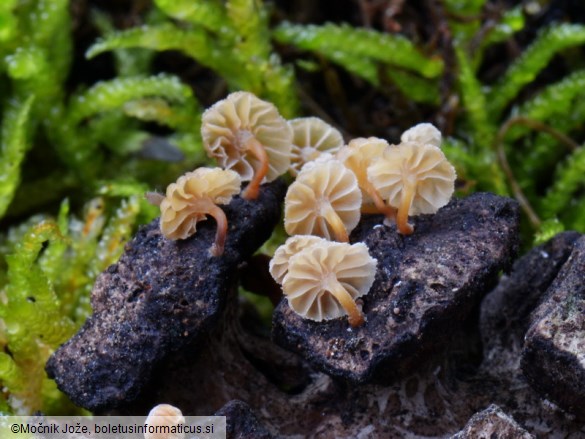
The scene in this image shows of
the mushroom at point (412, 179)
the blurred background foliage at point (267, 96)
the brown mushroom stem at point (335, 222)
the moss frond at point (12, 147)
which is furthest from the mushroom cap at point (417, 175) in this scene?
the moss frond at point (12, 147)

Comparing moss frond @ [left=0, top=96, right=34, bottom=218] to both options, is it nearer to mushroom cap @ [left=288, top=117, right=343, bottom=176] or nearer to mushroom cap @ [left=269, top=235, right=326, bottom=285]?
mushroom cap @ [left=288, top=117, right=343, bottom=176]

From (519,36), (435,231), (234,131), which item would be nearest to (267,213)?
(234,131)

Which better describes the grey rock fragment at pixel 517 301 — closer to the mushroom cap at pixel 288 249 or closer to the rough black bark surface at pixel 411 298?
the rough black bark surface at pixel 411 298

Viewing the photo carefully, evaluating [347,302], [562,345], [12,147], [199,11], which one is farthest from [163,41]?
[562,345]

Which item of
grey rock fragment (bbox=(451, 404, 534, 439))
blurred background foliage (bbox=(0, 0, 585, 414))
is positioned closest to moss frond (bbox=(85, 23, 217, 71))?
blurred background foliage (bbox=(0, 0, 585, 414))

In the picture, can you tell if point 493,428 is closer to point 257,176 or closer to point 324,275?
point 324,275

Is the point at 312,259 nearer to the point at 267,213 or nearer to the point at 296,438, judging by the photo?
the point at 267,213
